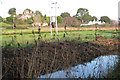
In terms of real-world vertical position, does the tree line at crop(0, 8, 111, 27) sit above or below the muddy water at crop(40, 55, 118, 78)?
above

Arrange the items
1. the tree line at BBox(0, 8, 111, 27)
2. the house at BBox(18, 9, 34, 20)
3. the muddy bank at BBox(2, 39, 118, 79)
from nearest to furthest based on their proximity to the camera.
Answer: the muddy bank at BBox(2, 39, 118, 79) < the tree line at BBox(0, 8, 111, 27) < the house at BBox(18, 9, 34, 20)

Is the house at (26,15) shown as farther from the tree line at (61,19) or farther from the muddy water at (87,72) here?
the muddy water at (87,72)

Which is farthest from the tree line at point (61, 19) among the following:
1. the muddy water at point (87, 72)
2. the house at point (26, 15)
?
the muddy water at point (87, 72)

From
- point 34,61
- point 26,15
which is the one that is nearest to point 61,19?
point 26,15

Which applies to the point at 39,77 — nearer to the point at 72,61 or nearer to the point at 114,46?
the point at 72,61

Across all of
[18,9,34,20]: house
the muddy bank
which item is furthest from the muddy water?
[18,9,34,20]: house

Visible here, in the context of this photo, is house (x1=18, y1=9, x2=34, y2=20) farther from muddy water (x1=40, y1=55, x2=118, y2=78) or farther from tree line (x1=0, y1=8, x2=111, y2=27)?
muddy water (x1=40, y1=55, x2=118, y2=78)

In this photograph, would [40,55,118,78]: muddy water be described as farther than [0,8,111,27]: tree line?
No

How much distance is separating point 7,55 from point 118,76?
3.92m

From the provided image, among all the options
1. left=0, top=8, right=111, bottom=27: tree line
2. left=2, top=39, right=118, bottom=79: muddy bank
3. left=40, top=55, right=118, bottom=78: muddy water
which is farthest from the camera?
left=0, top=8, right=111, bottom=27: tree line

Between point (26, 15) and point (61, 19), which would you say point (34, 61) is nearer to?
point (61, 19)

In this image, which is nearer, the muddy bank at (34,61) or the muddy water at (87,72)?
the muddy water at (87,72)

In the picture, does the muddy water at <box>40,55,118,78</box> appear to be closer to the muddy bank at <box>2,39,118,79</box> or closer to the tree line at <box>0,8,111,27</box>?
the muddy bank at <box>2,39,118,79</box>

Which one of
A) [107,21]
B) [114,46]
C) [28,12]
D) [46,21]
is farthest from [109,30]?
[28,12]
